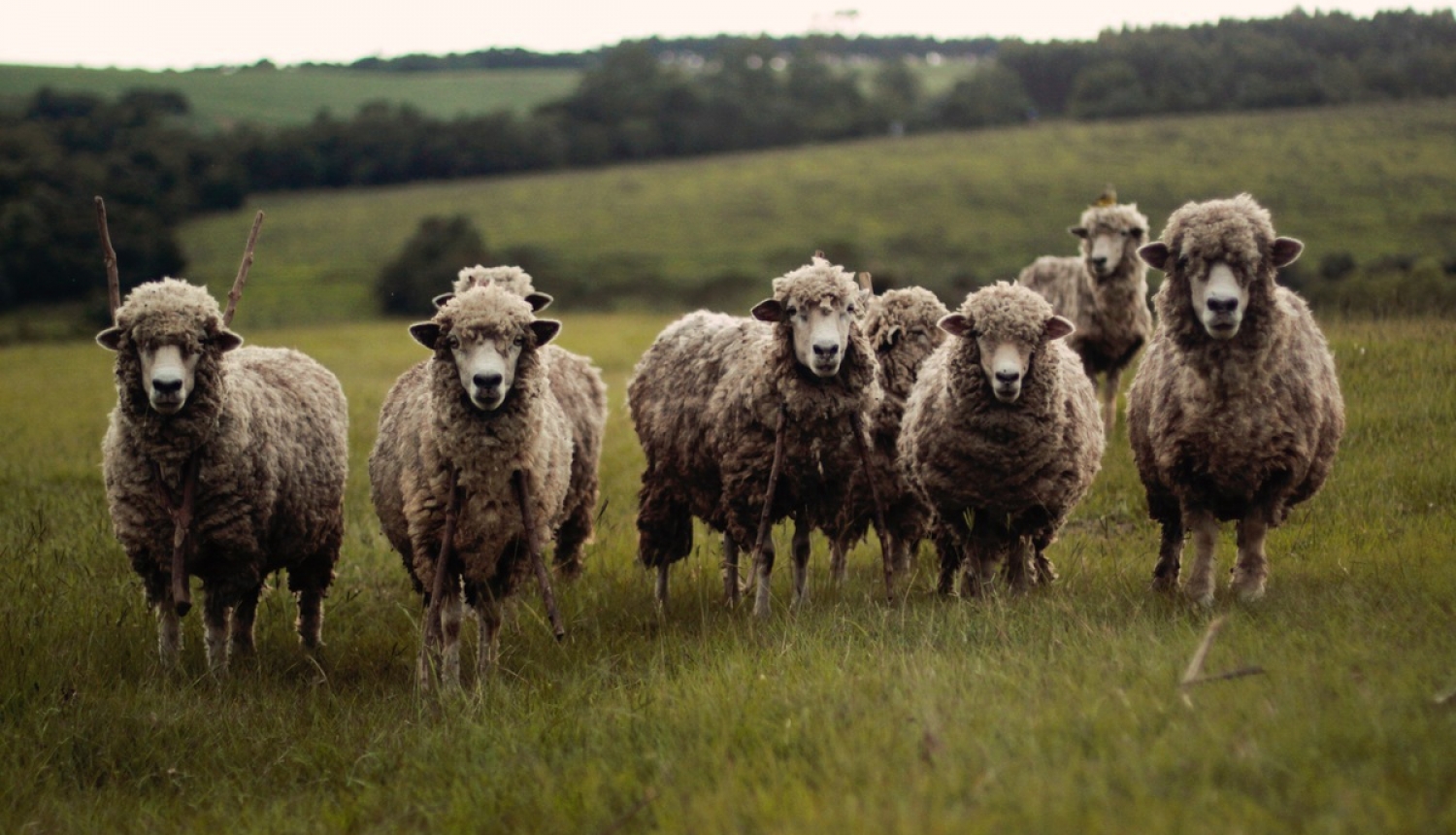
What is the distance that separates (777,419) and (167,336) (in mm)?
3122

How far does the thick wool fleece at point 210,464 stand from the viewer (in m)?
6.29

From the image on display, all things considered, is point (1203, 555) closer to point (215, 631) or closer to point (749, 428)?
point (749, 428)

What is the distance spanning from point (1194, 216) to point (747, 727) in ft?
10.9

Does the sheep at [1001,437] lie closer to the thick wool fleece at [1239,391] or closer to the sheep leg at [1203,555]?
the thick wool fleece at [1239,391]

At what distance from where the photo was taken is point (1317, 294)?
1731 centimetres

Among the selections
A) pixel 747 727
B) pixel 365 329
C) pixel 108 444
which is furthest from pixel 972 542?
pixel 365 329

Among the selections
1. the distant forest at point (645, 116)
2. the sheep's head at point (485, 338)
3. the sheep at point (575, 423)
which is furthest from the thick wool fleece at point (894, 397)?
the distant forest at point (645, 116)

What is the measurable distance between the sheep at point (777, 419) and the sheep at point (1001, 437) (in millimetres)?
466

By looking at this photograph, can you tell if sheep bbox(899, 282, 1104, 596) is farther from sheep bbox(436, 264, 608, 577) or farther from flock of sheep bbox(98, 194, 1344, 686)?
sheep bbox(436, 264, 608, 577)

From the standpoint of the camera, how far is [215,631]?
660 cm

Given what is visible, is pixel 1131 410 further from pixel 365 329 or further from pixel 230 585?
pixel 365 329

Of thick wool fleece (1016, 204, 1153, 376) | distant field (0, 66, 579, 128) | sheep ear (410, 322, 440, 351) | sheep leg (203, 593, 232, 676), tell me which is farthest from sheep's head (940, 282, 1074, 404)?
distant field (0, 66, 579, 128)

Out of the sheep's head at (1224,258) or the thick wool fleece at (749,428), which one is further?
the thick wool fleece at (749,428)

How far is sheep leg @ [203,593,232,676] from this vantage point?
6559 millimetres
